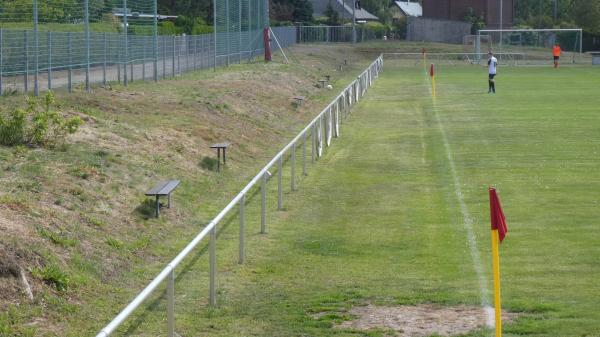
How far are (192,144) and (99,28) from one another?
9916 mm

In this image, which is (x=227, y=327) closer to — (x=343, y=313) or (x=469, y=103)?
(x=343, y=313)

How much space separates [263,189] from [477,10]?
100247 mm

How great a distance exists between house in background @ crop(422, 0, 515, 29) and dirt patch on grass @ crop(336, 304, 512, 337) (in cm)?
10177

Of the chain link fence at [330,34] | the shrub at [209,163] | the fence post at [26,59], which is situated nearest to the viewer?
the shrub at [209,163]

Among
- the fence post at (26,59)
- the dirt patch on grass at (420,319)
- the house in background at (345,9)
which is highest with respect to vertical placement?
the house in background at (345,9)

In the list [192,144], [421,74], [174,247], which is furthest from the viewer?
[421,74]

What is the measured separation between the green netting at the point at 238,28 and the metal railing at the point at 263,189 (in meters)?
7.23

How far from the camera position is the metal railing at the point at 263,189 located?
8555 millimetres

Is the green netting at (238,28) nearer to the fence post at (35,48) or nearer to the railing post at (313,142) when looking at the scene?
the fence post at (35,48)

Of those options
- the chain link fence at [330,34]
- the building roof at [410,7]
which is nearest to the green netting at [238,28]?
the chain link fence at [330,34]

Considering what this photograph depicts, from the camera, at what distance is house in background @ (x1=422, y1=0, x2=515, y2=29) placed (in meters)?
111

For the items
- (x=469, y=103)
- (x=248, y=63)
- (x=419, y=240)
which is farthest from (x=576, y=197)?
(x=248, y=63)

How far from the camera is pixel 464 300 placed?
38.2ft

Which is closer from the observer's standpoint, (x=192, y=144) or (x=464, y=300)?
(x=464, y=300)
